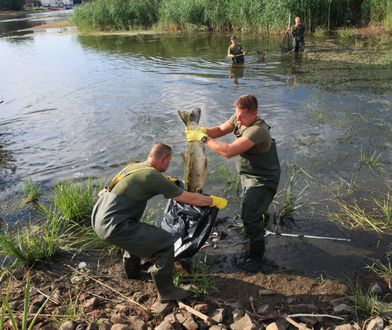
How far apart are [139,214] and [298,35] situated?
15.6 m

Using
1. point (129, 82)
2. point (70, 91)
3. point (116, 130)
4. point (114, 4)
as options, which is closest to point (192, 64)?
point (129, 82)

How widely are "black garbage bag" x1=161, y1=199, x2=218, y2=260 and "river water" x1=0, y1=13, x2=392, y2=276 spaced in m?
0.63

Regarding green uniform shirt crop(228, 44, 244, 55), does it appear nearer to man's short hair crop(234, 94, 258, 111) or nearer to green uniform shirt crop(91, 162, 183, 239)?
man's short hair crop(234, 94, 258, 111)

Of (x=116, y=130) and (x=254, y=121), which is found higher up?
(x=254, y=121)

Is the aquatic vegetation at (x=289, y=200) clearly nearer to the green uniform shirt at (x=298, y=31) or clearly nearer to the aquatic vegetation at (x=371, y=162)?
the aquatic vegetation at (x=371, y=162)

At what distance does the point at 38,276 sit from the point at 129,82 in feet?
38.6

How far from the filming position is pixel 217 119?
388 inches

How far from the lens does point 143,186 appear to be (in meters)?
3.61

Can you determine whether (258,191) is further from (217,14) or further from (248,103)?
(217,14)

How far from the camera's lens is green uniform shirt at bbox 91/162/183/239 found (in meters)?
3.60

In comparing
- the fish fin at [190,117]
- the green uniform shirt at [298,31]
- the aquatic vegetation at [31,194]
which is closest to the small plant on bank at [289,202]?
the fish fin at [190,117]

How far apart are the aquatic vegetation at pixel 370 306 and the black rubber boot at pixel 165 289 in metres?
1.66

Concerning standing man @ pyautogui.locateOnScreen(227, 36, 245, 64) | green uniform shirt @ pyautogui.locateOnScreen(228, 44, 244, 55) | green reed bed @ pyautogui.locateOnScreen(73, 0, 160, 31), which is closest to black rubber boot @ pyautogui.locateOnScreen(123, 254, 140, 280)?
standing man @ pyautogui.locateOnScreen(227, 36, 245, 64)

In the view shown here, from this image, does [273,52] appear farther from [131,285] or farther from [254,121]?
[131,285]
